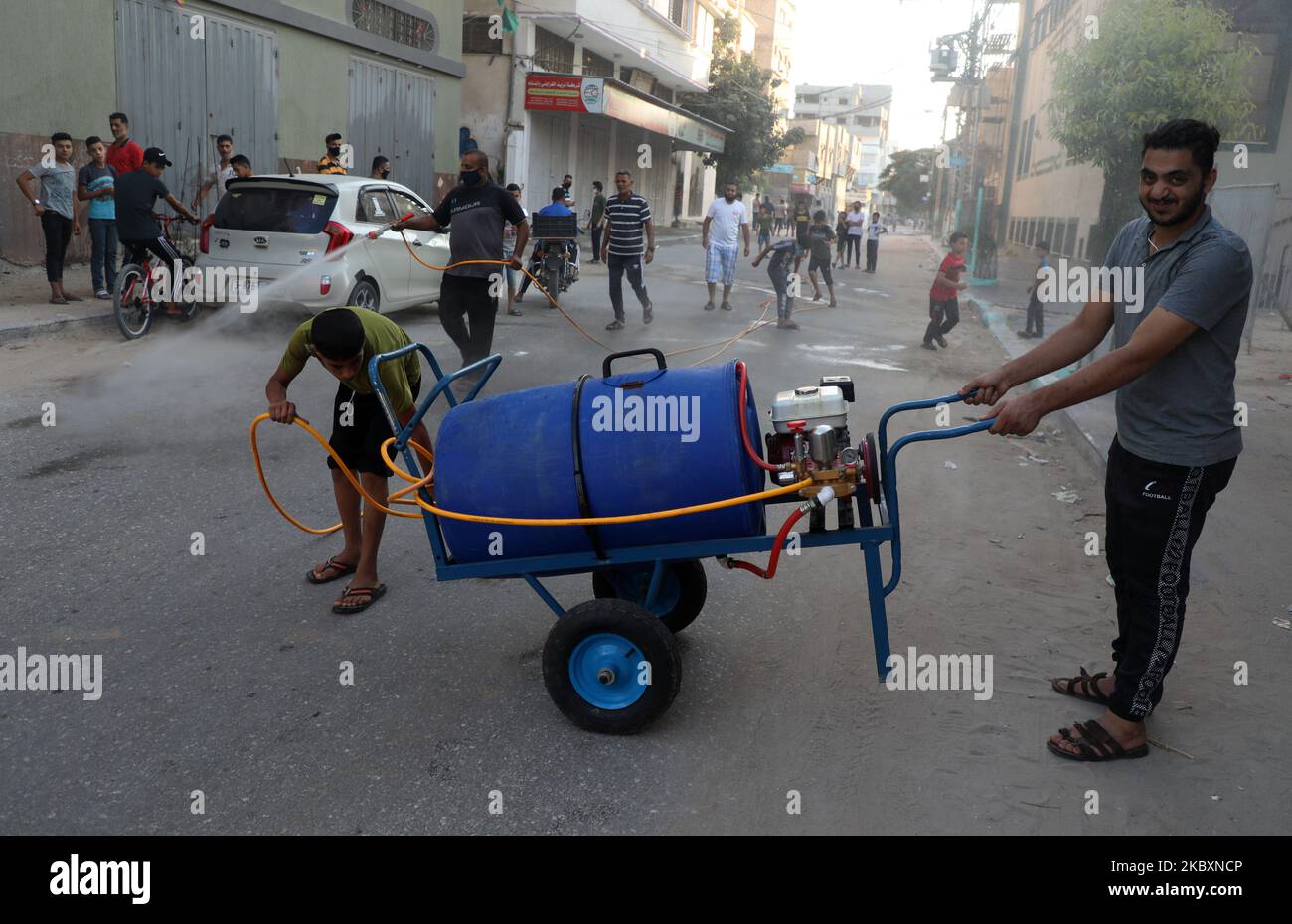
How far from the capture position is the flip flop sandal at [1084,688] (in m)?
3.78

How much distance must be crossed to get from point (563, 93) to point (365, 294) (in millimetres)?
16839

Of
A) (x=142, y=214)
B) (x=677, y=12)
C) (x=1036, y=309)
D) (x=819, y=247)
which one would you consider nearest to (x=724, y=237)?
(x=819, y=247)

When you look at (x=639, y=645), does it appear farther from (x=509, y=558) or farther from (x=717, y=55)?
(x=717, y=55)

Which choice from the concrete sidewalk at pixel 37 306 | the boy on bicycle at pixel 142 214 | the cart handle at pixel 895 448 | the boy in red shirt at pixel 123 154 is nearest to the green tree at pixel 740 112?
the boy in red shirt at pixel 123 154

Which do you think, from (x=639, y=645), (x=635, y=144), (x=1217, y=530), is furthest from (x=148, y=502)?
(x=635, y=144)

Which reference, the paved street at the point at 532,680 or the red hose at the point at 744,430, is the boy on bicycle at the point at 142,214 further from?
the red hose at the point at 744,430

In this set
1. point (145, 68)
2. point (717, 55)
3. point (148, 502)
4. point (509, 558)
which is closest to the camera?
point (509, 558)

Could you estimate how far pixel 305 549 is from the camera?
16.6 feet

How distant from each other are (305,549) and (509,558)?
1879 mm

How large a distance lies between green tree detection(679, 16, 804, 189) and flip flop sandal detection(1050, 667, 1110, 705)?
41.4m

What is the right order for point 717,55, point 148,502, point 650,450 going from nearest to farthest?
point 650,450, point 148,502, point 717,55

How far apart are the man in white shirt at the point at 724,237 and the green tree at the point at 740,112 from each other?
29862 millimetres

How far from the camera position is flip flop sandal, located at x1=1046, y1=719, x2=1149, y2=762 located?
338cm
